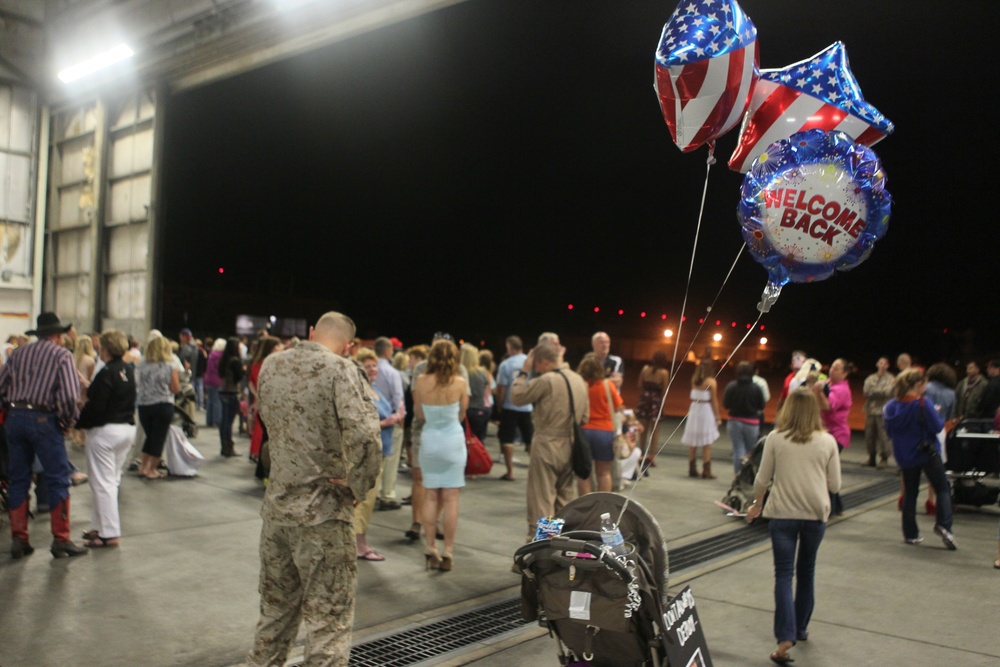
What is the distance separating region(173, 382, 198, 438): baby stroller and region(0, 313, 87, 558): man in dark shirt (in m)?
4.14

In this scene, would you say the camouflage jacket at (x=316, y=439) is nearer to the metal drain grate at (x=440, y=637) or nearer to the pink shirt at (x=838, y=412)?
the metal drain grate at (x=440, y=637)

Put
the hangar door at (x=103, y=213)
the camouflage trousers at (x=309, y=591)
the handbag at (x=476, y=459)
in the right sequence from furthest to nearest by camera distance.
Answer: the hangar door at (x=103, y=213)
the handbag at (x=476, y=459)
the camouflage trousers at (x=309, y=591)

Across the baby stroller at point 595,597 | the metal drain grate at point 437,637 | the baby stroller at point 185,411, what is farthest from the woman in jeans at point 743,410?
the baby stroller at point 185,411

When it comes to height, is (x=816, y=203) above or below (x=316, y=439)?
above

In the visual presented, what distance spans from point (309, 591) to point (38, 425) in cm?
350

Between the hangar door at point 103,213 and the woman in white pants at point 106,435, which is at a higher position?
the hangar door at point 103,213

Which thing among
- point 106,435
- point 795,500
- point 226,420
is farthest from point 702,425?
point 106,435

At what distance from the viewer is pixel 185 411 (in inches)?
425

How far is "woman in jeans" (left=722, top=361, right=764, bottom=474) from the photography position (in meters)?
9.74

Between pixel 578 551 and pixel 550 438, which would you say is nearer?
pixel 578 551

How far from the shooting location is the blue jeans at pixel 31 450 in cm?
586

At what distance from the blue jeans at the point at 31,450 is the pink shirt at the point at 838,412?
786 centimetres

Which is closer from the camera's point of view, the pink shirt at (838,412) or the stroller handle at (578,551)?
the stroller handle at (578,551)

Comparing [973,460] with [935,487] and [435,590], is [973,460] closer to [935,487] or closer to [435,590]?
[935,487]
